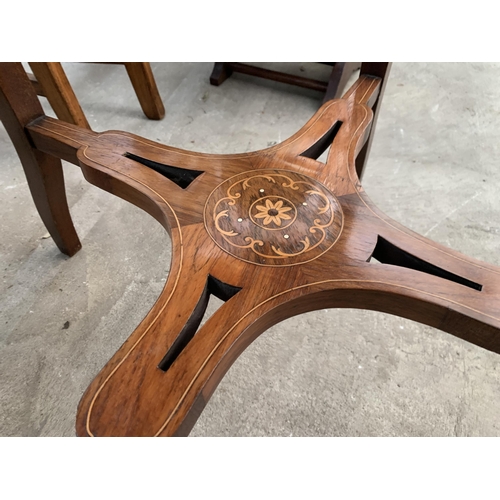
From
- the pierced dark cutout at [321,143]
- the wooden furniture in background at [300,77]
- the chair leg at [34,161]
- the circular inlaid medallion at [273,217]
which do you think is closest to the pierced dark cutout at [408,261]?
the circular inlaid medallion at [273,217]

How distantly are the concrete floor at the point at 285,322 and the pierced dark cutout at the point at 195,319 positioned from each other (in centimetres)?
41

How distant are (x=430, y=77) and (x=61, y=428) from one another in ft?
6.36

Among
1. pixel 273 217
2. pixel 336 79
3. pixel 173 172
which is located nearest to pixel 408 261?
pixel 273 217

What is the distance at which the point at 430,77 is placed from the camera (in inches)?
77.9

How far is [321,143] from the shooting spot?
0.99m

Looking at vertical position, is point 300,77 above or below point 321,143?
below

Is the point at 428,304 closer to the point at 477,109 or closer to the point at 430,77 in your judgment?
the point at 477,109

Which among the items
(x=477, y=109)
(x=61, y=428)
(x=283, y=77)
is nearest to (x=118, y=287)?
(x=61, y=428)

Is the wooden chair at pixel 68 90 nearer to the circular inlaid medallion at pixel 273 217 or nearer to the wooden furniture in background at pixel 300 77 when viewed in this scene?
the wooden furniture in background at pixel 300 77

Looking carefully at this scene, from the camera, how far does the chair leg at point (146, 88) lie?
162 cm

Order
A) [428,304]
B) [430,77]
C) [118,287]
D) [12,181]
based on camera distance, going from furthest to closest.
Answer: [430,77] → [12,181] → [118,287] → [428,304]

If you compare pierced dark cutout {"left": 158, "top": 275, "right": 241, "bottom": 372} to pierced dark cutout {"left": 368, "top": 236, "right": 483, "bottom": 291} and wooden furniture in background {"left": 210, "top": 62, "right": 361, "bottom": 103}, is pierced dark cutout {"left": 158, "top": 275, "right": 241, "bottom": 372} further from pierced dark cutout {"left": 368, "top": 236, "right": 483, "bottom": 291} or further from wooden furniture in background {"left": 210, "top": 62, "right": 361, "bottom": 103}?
wooden furniture in background {"left": 210, "top": 62, "right": 361, "bottom": 103}

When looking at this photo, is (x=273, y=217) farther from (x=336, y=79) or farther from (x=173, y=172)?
(x=336, y=79)

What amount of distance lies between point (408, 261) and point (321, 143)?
1.20 feet
